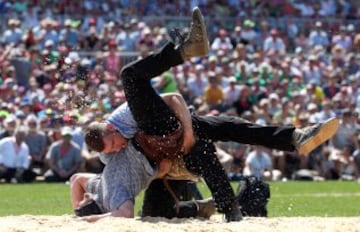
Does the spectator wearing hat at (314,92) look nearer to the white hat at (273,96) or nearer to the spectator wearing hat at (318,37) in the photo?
the white hat at (273,96)

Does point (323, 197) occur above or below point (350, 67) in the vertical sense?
below

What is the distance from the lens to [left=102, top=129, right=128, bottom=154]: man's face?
30.8 ft

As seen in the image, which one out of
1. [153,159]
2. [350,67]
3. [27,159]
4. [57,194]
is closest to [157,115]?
[153,159]

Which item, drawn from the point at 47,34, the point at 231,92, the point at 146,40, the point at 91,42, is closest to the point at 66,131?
the point at 47,34

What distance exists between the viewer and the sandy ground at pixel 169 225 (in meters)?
8.34

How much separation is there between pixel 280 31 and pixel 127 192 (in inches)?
646

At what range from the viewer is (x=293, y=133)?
9711mm

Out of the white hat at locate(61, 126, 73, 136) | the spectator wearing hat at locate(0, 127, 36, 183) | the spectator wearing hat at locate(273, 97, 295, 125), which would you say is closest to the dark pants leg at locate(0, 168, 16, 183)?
the spectator wearing hat at locate(0, 127, 36, 183)

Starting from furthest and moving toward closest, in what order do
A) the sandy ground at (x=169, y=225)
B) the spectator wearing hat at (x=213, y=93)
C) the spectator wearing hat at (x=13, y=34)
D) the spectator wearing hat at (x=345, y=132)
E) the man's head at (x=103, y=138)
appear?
1. the spectator wearing hat at (x=13, y=34)
2. the spectator wearing hat at (x=213, y=93)
3. the spectator wearing hat at (x=345, y=132)
4. the man's head at (x=103, y=138)
5. the sandy ground at (x=169, y=225)

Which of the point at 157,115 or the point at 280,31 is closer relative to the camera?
the point at 157,115

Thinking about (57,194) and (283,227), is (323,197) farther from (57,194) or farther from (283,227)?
(283,227)

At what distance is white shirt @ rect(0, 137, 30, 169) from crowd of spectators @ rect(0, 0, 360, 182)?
2cm

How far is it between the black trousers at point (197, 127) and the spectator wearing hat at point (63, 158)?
8.97 m

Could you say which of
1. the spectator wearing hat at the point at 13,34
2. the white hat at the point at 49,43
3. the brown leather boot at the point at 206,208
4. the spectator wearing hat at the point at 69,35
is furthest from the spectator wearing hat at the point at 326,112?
the brown leather boot at the point at 206,208
